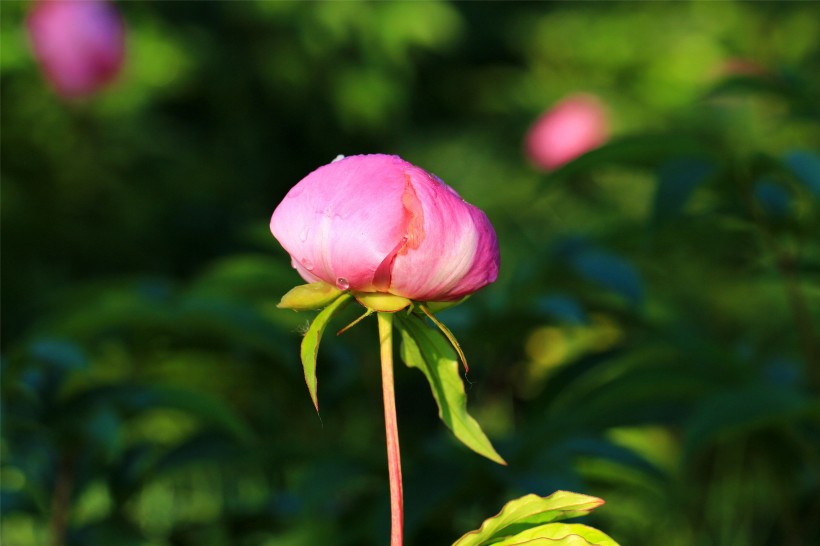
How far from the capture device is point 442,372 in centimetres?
44

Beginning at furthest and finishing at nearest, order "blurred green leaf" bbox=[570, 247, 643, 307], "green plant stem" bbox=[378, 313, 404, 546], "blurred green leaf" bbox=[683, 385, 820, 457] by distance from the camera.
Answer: "blurred green leaf" bbox=[570, 247, 643, 307], "blurred green leaf" bbox=[683, 385, 820, 457], "green plant stem" bbox=[378, 313, 404, 546]

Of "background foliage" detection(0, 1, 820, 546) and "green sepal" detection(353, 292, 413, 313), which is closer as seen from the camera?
"green sepal" detection(353, 292, 413, 313)

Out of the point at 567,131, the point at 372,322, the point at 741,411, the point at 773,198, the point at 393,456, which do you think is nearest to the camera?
the point at 393,456

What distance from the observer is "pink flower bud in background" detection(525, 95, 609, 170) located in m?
2.40

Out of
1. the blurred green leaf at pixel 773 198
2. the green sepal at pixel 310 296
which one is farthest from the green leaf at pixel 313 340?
the blurred green leaf at pixel 773 198

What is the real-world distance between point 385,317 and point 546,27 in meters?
2.67

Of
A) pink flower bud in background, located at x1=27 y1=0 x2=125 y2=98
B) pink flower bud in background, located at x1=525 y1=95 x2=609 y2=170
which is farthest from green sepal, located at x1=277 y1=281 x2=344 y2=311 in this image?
pink flower bud in background, located at x1=525 y1=95 x2=609 y2=170

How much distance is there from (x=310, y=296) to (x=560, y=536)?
0.13 m

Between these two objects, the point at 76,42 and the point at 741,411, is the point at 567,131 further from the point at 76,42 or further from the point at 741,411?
the point at 741,411

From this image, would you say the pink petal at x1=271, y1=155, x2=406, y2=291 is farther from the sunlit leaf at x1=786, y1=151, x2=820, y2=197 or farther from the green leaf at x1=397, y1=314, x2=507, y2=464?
the sunlit leaf at x1=786, y1=151, x2=820, y2=197

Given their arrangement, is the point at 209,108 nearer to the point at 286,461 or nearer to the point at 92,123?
the point at 92,123

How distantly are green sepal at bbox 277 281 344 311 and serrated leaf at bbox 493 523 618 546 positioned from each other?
11 cm

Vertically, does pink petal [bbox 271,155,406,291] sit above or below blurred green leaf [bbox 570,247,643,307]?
below

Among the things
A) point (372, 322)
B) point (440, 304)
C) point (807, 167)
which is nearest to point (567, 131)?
point (372, 322)
